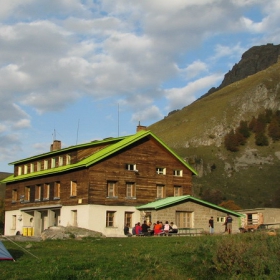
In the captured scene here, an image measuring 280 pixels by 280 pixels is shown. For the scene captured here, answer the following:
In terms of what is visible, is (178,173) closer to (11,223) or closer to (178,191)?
(178,191)

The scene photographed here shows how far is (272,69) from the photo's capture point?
182m

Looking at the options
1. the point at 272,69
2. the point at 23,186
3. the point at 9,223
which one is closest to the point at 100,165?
the point at 23,186

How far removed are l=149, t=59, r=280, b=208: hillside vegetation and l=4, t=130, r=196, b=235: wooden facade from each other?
65.2 m

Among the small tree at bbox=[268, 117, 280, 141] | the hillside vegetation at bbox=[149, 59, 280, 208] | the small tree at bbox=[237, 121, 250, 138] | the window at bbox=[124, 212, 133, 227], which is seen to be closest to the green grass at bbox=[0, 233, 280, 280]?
the window at bbox=[124, 212, 133, 227]

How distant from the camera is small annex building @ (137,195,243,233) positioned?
4266 cm

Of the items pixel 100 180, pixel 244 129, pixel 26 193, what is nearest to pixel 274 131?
pixel 244 129

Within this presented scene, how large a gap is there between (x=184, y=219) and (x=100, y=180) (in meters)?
7.93

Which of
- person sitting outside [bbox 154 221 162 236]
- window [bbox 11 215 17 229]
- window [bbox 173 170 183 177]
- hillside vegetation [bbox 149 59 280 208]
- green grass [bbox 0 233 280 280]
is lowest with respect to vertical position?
green grass [bbox 0 233 280 280]

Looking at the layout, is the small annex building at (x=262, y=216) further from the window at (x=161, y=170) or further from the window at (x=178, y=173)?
the window at (x=161, y=170)

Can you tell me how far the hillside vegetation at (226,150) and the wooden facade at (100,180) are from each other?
214ft

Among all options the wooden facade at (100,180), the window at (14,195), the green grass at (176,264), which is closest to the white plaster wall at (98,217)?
the wooden facade at (100,180)

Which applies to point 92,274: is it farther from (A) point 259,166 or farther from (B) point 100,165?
(A) point 259,166

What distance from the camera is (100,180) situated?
4419 centimetres

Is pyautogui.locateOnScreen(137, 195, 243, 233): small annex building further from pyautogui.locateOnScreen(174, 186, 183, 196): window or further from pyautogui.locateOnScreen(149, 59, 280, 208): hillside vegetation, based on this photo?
pyautogui.locateOnScreen(149, 59, 280, 208): hillside vegetation
